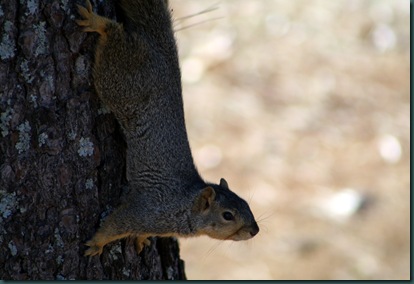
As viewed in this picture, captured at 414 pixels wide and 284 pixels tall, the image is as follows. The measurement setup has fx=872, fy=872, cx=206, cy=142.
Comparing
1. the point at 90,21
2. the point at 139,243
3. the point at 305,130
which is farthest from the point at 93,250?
the point at 305,130

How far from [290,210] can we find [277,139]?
618mm

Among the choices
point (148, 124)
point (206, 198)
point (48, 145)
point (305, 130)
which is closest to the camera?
point (48, 145)

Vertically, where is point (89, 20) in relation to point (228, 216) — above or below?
above

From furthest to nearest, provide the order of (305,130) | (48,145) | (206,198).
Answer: (305,130), (206,198), (48,145)

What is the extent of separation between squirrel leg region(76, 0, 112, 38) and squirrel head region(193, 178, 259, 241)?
648 mm

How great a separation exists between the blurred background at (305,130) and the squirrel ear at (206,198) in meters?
1.67

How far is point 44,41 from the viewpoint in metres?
2.30

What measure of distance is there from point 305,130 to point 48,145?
3164mm

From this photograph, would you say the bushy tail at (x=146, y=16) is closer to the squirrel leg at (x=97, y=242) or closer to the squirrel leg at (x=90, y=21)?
the squirrel leg at (x=90, y=21)

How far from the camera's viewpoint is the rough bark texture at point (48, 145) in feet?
7.51

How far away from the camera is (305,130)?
5.32 m

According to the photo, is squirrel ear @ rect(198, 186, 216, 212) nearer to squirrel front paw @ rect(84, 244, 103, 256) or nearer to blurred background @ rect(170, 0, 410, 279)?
squirrel front paw @ rect(84, 244, 103, 256)

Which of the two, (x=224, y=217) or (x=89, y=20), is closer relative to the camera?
(x=89, y=20)

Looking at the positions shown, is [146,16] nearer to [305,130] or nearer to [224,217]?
[224,217]
